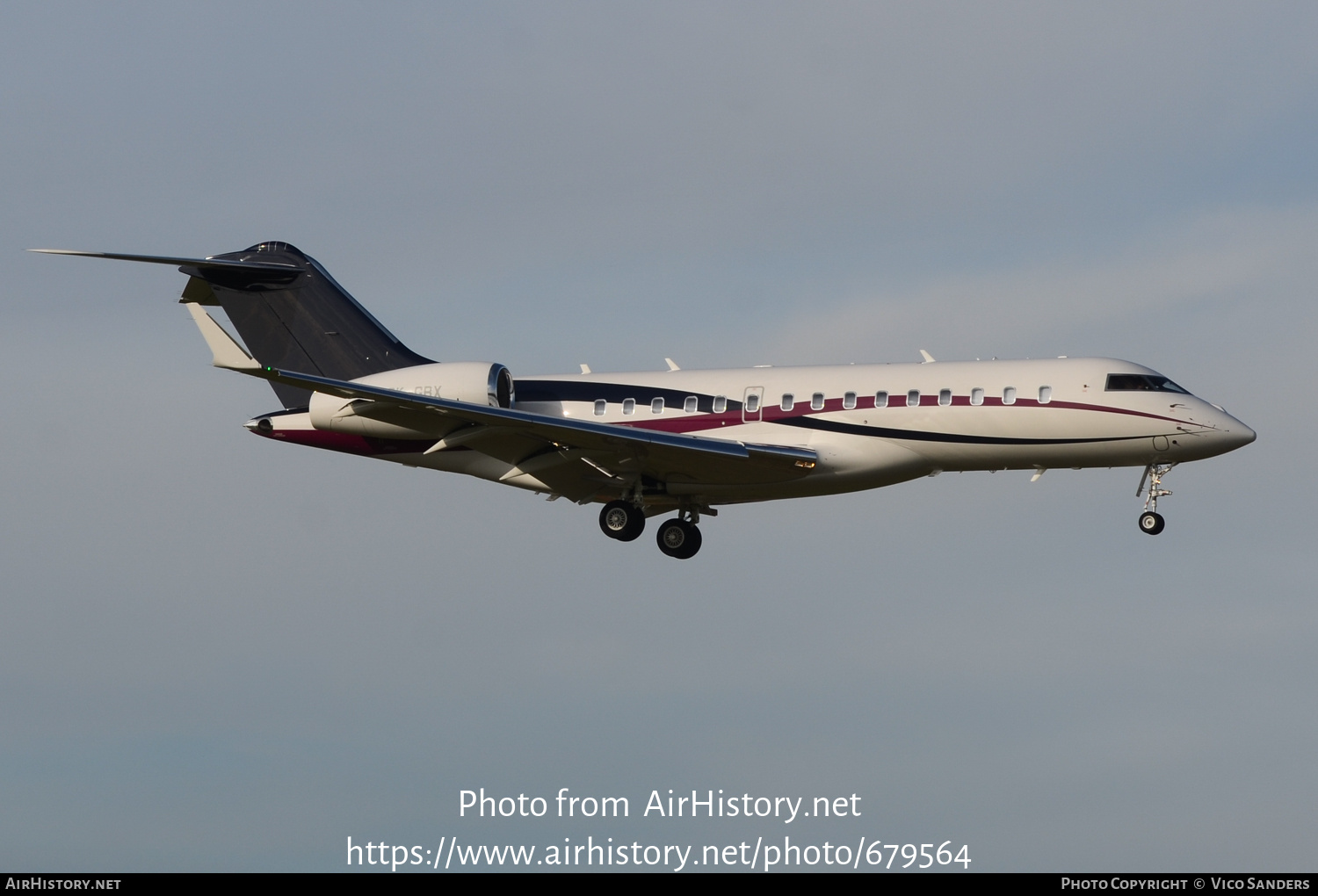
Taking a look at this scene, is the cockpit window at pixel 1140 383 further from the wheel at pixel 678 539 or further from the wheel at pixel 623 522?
the wheel at pixel 623 522

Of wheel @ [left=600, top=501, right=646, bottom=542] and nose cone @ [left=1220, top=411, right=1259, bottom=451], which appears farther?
wheel @ [left=600, top=501, right=646, bottom=542]

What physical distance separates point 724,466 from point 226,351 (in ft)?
28.9

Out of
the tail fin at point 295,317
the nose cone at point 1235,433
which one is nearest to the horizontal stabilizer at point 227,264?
the tail fin at point 295,317

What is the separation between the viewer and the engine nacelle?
88.9ft

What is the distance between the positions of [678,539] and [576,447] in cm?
300

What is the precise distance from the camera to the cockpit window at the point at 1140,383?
25781mm

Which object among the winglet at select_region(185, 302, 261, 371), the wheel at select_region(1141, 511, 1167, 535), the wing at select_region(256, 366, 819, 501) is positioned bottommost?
the wheel at select_region(1141, 511, 1167, 535)

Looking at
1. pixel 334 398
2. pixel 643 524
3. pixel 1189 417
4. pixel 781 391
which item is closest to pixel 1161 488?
pixel 1189 417

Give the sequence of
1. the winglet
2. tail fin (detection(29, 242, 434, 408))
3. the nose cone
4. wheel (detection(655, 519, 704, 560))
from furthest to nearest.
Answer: tail fin (detection(29, 242, 434, 408)) → wheel (detection(655, 519, 704, 560)) → the winglet → the nose cone

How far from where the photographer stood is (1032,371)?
1023 inches

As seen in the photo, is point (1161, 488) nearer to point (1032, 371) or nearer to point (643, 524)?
point (1032, 371)

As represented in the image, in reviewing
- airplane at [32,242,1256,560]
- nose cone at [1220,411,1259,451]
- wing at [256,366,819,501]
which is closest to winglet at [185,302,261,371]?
airplane at [32,242,1256,560]

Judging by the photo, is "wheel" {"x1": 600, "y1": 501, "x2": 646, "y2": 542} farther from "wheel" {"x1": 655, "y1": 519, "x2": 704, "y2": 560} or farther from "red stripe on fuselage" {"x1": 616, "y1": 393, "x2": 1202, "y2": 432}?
"red stripe on fuselage" {"x1": 616, "y1": 393, "x2": 1202, "y2": 432}

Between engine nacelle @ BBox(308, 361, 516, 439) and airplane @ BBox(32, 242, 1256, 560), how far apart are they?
0.04 m
